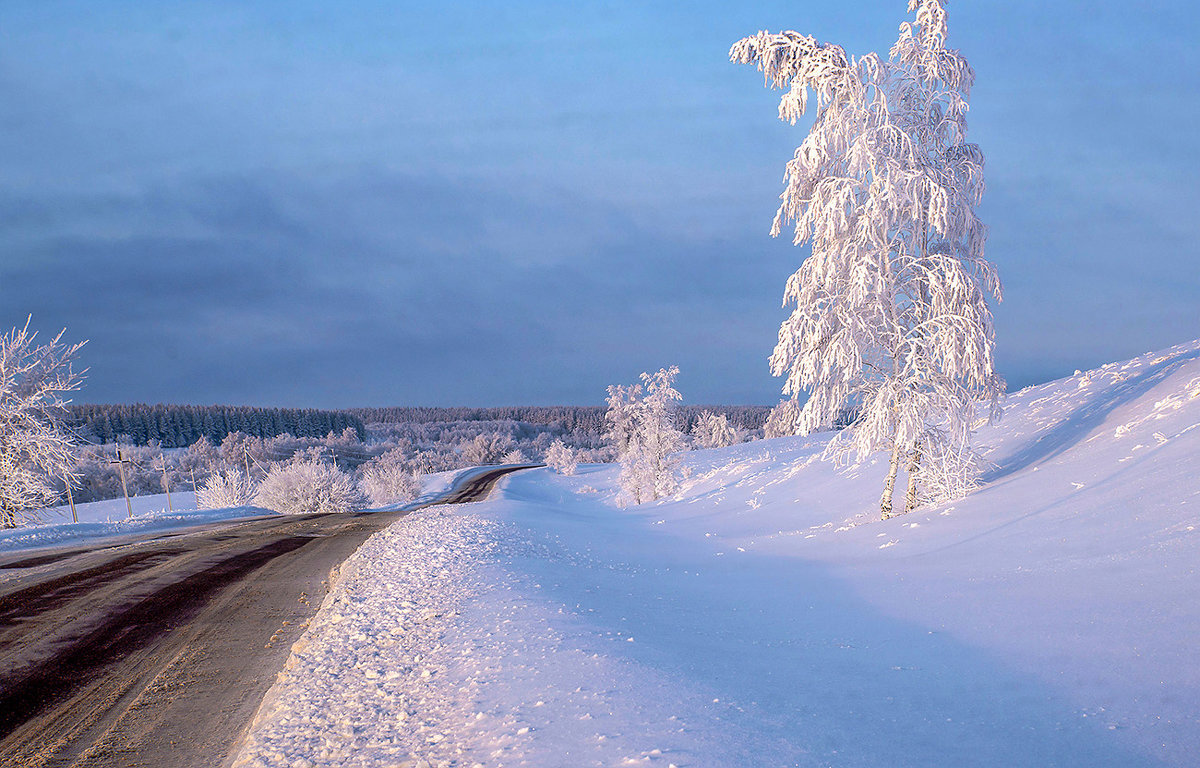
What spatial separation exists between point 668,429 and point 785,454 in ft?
30.2

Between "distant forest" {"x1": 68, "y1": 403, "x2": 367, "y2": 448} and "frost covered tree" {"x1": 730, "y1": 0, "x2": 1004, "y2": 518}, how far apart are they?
413 feet

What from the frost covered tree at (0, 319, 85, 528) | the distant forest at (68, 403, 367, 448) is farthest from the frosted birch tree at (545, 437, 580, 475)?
the distant forest at (68, 403, 367, 448)

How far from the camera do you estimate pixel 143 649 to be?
7.02 meters

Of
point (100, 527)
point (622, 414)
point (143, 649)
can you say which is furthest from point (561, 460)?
point (143, 649)

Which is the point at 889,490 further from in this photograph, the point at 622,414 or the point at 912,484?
the point at 622,414

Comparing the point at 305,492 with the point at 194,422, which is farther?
the point at 194,422

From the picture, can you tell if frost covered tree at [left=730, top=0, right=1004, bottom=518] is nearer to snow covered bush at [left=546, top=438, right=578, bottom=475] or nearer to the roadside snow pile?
the roadside snow pile

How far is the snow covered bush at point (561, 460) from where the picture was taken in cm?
7131

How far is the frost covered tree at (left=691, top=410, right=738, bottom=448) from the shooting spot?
88562mm

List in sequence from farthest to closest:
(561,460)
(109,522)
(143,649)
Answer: (561,460) → (109,522) → (143,649)

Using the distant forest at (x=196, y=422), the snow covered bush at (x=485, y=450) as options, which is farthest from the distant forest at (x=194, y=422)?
the snow covered bush at (x=485, y=450)

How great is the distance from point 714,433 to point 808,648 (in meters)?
86.3

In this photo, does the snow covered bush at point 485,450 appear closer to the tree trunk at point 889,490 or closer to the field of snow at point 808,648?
the tree trunk at point 889,490

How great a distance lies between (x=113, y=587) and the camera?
10.3 meters
